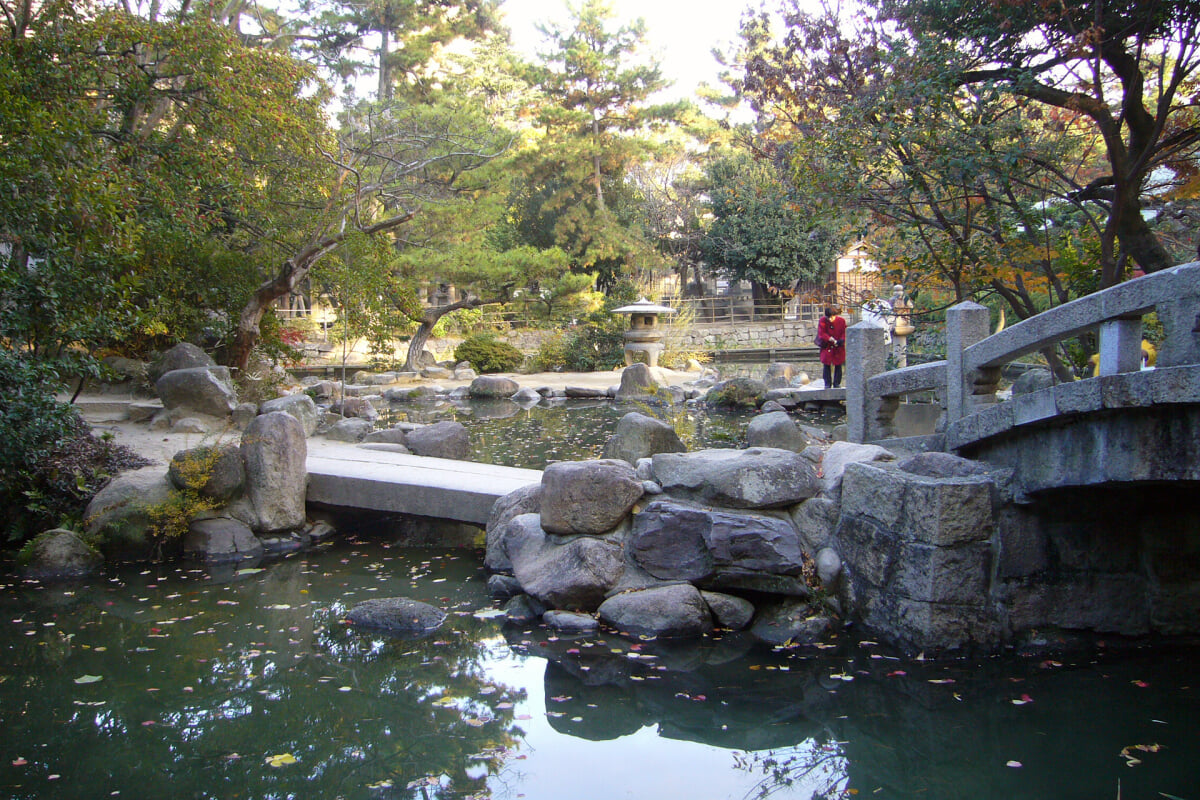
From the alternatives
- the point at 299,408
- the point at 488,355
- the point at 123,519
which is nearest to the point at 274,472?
the point at 123,519

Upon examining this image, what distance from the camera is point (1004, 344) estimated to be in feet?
16.5

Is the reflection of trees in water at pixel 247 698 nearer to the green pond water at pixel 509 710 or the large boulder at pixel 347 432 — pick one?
the green pond water at pixel 509 710

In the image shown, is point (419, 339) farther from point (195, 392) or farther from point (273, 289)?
point (195, 392)

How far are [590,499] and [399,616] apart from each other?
4.86 feet

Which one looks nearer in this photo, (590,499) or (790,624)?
(790,624)

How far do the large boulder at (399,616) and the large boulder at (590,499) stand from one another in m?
1.02

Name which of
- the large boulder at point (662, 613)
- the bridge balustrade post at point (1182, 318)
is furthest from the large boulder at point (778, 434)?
the bridge balustrade post at point (1182, 318)

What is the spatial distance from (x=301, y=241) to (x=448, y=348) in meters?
14.5

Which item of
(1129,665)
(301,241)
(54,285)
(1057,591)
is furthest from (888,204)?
(301,241)

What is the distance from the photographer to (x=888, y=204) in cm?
693

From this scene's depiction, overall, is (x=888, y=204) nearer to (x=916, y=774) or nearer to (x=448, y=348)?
(x=916, y=774)

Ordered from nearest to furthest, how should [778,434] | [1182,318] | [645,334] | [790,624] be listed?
[1182,318] < [790,624] < [778,434] < [645,334]

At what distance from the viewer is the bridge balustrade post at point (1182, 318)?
3674 mm

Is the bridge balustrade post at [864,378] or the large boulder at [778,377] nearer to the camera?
the bridge balustrade post at [864,378]
